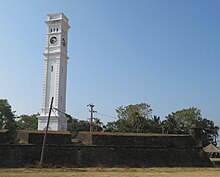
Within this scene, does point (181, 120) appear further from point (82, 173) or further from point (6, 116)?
point (82, 173)

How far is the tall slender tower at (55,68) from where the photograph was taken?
132ft

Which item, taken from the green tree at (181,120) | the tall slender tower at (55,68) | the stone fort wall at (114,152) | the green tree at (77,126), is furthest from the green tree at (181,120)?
the stone fort wall at (114,152)

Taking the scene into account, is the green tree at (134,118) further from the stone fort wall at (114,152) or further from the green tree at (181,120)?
the stone fort wall at (114,152)

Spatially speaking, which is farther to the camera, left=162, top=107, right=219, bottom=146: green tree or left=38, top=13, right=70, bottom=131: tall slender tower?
left=162, top=107, right=219, bottom=146: green tree

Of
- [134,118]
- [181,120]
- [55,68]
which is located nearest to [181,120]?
[181,120]

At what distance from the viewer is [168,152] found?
21906 mm

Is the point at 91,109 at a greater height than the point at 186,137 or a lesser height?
greater

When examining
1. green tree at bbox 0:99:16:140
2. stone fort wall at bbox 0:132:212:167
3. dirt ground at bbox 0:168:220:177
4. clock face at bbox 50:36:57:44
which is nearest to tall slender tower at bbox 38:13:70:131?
clock face at bbox 50:36:57:44

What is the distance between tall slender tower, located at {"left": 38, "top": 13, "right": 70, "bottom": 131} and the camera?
40278mm

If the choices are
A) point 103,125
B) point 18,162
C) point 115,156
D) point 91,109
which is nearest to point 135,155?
point 115,156

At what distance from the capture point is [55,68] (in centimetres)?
4119

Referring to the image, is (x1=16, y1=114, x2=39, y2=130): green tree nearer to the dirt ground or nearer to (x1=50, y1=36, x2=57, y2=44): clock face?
(x1=50, y1=36, x2=57, y2=44): clock face

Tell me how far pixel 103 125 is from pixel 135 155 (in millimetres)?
32546

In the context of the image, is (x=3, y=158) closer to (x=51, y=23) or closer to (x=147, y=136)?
(x=147, y=136)
